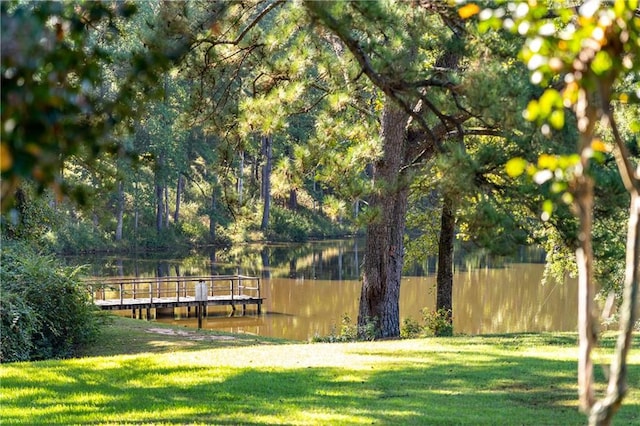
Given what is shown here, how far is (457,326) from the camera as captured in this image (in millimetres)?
24000

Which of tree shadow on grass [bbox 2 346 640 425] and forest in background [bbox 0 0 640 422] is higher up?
forest in background [bbox 0 0 640 422]

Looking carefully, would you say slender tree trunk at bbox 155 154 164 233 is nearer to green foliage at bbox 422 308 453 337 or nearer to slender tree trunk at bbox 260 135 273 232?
slender tree trunk at bbox 260 135 273 232

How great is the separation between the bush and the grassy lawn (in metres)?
2.83

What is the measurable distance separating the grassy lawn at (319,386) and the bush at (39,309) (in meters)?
2.83

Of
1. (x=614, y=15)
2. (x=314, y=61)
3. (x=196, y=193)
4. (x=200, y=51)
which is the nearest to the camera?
(x=614, y=15)

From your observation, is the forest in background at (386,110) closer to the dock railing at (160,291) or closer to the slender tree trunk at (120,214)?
the dock railing at (160,291)

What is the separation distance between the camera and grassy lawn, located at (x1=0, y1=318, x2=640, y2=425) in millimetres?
8055

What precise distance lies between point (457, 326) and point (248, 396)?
15772 mm

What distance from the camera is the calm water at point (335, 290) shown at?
24609mm

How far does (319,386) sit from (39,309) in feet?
23.8

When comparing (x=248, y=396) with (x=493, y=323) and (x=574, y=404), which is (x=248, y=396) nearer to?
(x=574, y=404)

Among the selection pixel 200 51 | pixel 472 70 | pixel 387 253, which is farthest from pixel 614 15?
pixel 387 253

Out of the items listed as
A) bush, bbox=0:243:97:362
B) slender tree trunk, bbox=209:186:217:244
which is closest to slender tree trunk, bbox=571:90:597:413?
bush, bbox=0:243:97:362

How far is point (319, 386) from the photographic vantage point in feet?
31.0
